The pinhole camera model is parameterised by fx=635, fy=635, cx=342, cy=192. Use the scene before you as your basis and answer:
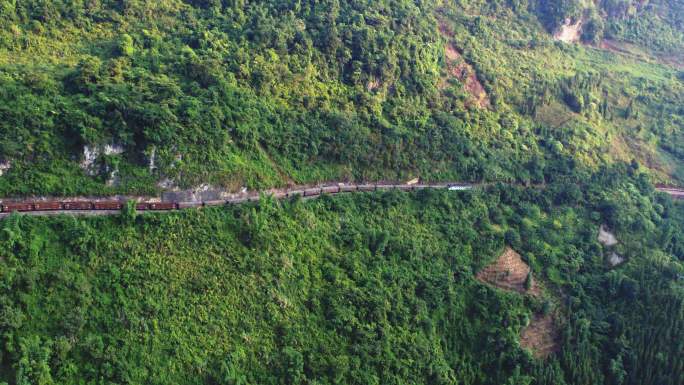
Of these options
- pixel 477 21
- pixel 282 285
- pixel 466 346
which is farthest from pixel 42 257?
pixel 477 21

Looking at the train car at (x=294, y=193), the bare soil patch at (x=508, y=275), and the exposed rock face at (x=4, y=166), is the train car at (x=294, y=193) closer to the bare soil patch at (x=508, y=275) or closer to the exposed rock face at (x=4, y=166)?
the bare soil patch at (x=508, y=275)

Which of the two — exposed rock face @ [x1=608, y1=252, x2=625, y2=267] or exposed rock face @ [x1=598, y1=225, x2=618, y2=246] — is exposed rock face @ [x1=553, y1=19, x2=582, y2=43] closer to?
exposed rock face @ [x1=598, y1=225, x2=618, y2=246]

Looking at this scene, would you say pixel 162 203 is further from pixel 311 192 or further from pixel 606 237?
pixel 606 237

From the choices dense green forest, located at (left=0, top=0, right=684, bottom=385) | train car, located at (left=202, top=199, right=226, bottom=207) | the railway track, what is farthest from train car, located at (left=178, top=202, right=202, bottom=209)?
dense green forest, located at (left=0, top=0, right=684, bottom=385)

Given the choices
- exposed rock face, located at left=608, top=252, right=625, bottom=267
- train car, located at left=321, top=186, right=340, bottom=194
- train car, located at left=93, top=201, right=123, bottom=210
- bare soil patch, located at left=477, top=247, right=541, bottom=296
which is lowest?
bare soil patch, located at left=477, top=247, right=541, bottom=296

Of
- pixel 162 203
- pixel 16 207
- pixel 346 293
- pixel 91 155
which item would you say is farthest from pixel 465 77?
pixel 16 207

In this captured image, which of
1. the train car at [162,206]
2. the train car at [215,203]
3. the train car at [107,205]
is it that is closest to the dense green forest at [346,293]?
the train car at [215,203]
